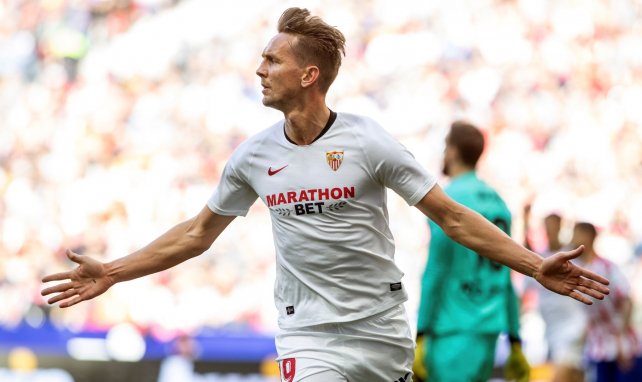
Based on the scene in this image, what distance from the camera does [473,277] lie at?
267 inches

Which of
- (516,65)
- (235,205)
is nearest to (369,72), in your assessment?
(516,65)

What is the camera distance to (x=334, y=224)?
4770 millimetres

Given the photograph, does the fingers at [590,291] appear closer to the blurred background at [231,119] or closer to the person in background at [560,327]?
the person in background at [560,327]

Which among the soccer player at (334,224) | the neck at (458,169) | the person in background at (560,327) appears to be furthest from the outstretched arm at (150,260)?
the person in background at (560,327)

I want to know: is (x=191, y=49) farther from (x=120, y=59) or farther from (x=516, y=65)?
(x=516, y=65)

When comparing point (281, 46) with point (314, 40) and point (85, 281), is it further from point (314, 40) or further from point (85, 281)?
point (85, 281)

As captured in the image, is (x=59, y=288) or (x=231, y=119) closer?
(x=59, y=288)

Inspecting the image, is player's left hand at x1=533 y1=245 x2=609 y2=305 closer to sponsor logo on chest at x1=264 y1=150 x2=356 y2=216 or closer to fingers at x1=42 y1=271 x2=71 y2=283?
sponsor logo on chest at x1=264 y1=150 x2=356 y2=216

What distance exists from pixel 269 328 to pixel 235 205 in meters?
9.01

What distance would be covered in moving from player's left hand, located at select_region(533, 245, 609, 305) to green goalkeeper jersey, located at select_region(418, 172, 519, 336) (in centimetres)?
205

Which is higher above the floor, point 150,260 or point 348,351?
point 150,260

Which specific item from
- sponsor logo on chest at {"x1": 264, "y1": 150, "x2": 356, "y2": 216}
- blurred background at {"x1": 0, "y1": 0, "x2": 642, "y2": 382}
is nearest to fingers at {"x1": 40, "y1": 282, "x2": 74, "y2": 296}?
sponsor logo on chest at {"x1": 264, "y1": 150, "x2": 356, "y2": 216}

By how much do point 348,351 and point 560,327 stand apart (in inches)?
267

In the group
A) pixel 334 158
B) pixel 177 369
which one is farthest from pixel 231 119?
pixel 334 158
